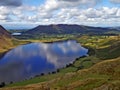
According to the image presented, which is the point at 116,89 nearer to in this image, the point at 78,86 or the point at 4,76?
the point at 78,86

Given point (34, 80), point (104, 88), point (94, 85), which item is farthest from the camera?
point (34, 80)

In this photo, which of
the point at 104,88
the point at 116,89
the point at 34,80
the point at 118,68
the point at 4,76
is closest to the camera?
the point at 116,89

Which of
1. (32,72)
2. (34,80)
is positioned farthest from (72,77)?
(32,72)

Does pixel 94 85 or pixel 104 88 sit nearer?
pixel 104 88

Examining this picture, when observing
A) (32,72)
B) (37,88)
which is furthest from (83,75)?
(32,72)

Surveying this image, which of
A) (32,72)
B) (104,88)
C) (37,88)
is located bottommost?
(32,72)

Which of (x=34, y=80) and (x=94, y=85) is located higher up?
(x=94, y=85)

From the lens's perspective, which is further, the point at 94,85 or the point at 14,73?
the point at 14,73

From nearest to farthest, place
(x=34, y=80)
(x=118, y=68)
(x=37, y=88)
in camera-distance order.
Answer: (x=37, y=88) → (x=118, y=68) → (x=34, y=80)

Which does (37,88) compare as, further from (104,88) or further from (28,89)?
(104,88)
